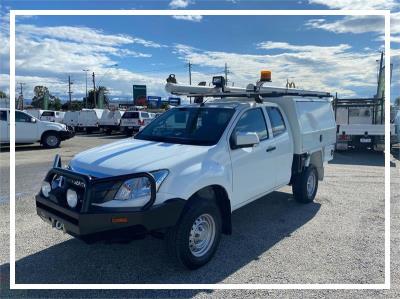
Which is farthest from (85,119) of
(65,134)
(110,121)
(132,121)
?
(65,134)

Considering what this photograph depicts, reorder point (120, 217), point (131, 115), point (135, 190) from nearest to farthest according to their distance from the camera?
1. point (120, 217)
2. point (135, 190)
3. point (131, 115)

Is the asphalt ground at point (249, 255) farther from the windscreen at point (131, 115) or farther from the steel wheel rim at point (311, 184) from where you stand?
the windscreen at point (131, 115)

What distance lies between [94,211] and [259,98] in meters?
2.90

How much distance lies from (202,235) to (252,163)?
47.9 inches

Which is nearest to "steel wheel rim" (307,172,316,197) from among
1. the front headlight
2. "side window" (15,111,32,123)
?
the front headlight

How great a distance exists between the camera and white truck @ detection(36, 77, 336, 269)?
3424 mm

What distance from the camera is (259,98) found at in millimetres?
5215

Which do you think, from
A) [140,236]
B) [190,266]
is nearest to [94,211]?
[140,236]

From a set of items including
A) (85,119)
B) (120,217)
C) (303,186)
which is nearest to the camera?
(120,217)

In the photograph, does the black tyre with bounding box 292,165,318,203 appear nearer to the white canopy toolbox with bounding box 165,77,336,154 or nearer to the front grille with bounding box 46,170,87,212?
the white canopy toolbox with bounding box 165,77,336,154

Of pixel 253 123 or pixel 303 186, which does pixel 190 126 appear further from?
pixel 303 186

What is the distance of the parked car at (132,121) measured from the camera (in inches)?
977

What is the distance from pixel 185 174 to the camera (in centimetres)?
368

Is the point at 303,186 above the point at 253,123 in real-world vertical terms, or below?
below
